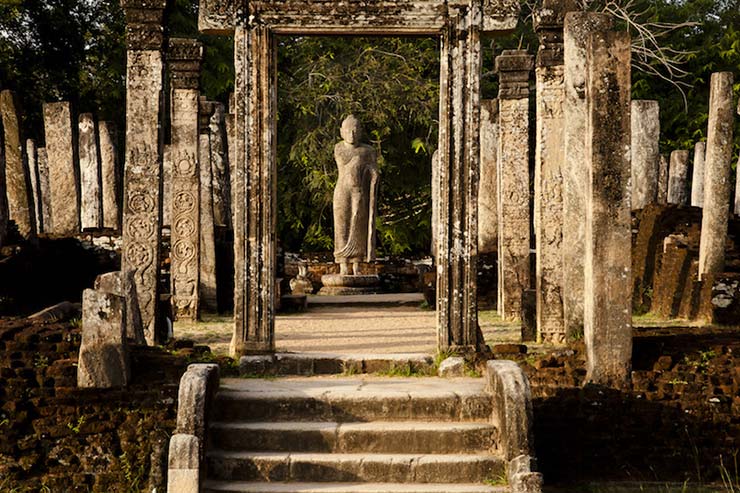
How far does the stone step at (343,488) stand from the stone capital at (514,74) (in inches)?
314

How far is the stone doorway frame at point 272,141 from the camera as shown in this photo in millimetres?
11023

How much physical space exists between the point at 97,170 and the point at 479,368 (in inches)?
494

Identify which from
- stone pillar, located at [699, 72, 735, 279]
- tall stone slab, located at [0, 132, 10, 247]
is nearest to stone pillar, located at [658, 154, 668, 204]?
stone pillar, located at [699, 72, 735, 279]

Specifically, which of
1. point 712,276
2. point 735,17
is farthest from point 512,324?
point 735,17

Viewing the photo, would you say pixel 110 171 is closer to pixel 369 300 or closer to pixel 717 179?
pixel 369 300

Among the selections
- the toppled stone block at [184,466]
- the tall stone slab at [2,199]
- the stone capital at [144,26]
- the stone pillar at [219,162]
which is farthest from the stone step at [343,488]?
the stone pillar at [219,162]

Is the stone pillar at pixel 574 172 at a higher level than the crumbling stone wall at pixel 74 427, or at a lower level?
higher

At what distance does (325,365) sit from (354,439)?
1643mm

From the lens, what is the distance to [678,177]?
24.6 metres

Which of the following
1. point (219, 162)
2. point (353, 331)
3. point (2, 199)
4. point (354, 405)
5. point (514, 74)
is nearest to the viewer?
point (354, 405)

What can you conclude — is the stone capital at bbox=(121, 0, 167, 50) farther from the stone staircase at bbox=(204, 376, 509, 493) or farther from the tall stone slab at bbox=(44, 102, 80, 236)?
the tall stone slab at bbox=(44, 102, 80, 236)

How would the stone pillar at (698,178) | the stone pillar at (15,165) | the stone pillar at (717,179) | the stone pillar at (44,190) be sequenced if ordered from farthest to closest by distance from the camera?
the stone pillar at (44,190) → the stone pillar at (698,178) → the stone pillar at (15,165) → the stone pillar at (717,179)

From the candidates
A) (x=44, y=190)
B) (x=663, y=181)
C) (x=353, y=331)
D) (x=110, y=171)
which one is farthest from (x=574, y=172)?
(x=44, y=190)

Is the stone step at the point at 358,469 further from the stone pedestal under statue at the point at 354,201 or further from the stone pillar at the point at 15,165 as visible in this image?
the stone pedestal under statue at the point at 354,201
